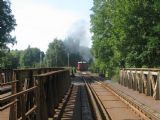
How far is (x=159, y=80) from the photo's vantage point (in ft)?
70.9

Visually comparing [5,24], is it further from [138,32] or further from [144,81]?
[144,81]

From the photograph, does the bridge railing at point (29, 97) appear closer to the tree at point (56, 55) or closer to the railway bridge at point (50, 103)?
the railway bridge at point (50, 103)

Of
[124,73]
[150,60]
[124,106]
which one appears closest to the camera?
[124,106]

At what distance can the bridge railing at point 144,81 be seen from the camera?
22.2 metres

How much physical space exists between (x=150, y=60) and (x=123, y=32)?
3301mm

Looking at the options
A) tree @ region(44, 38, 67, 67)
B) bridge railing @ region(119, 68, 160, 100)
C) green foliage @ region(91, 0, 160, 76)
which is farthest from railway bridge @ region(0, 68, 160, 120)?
tree @ region(44, 38, 67, 67)

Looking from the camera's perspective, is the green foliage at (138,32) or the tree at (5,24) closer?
the green foliage at (138,32)

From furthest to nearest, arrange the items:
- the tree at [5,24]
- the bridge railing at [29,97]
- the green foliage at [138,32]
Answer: the tree at [5,24] < the green foliage at [138,32] < the bridge railing at [29,97]

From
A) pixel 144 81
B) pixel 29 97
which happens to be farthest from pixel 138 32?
pixel 29 97

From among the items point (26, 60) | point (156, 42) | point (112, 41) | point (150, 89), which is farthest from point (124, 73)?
point (26, 60)

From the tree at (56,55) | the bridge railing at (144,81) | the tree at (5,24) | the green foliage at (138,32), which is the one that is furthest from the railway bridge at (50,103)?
the tree at (56,55)

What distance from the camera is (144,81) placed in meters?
25.9

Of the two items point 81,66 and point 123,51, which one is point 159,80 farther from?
point 81,66

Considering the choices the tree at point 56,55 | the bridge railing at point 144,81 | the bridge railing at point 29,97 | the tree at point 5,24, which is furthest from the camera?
the tree at point 56,55
